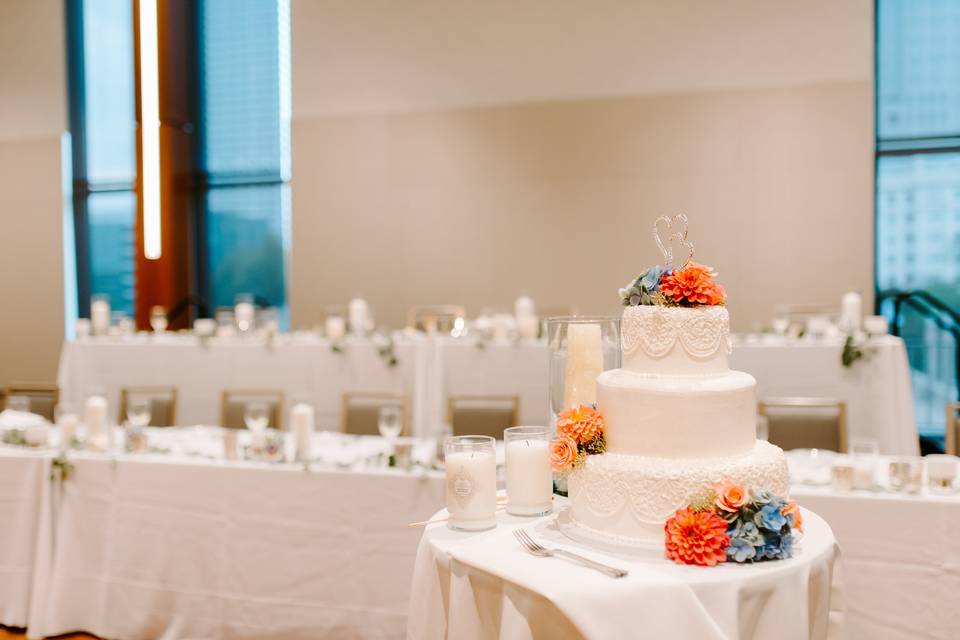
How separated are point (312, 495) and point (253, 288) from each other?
6404 millimetres

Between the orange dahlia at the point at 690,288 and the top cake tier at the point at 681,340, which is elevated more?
the orange dahlia at the point at 690,288

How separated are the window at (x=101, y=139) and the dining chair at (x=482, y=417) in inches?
245

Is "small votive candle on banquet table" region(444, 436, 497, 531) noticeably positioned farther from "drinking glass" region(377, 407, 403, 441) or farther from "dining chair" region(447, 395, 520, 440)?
"dining chair" region(447, 395, 520, 440)

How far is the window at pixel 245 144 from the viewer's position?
8781 mm

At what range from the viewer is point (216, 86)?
8.98 m

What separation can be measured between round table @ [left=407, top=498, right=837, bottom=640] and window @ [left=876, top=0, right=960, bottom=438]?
6354 mm

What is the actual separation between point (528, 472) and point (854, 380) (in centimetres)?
353

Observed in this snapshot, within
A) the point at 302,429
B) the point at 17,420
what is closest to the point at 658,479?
the point at 302,429

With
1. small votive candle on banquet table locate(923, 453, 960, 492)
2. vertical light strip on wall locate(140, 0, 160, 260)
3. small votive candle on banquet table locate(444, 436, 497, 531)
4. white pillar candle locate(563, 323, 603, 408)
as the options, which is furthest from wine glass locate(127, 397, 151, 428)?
small votive candle on banquet table locate(923, 453, 960, 492)

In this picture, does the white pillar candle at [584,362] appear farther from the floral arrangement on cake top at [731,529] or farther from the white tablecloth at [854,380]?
the white tablecloth at [854,380]

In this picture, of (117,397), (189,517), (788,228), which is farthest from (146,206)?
(788,228)

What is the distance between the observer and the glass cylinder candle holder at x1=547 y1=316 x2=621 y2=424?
2035 millimetres

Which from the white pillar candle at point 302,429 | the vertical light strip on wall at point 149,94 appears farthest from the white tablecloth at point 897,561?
the vertical light strip on wall at point 149,94

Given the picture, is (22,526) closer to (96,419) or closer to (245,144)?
(96,419)
